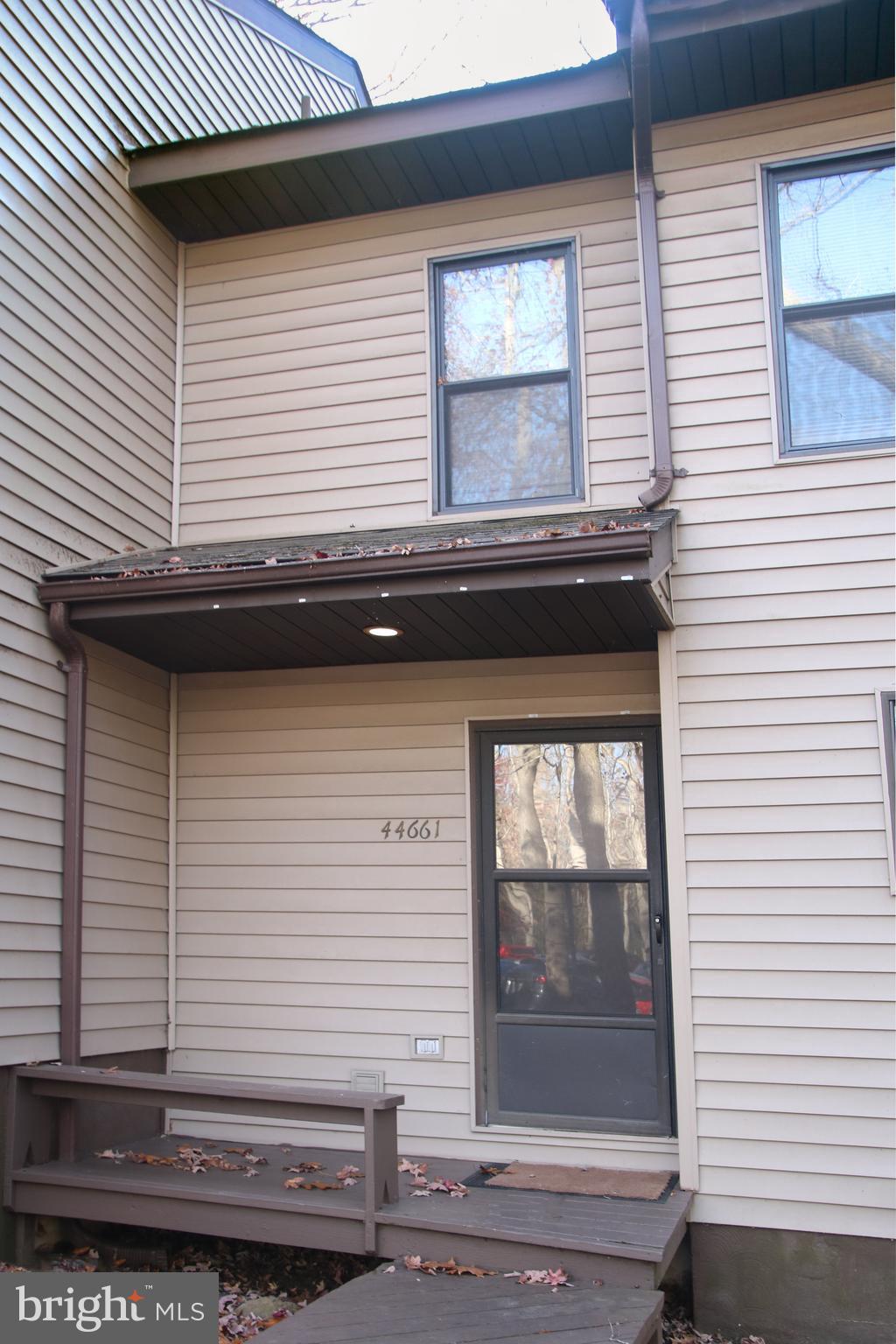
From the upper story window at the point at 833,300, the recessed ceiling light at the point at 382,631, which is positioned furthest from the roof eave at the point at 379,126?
the recessed ceiling light at the point at 382,631

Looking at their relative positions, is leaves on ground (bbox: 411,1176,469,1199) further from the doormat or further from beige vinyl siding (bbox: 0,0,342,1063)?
beige vinyl siding (bbox: 0,0,342,1063)

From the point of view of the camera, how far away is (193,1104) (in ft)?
16.3

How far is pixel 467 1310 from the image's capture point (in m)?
3.88

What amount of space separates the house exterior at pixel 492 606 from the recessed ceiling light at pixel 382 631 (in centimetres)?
10

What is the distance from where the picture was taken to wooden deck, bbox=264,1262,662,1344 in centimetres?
362

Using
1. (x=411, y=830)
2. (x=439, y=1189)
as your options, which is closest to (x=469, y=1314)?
(x=439, y=1189)

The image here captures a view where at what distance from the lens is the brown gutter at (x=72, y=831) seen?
17.5ft

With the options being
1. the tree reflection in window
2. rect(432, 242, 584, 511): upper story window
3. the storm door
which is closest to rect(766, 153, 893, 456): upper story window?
rect(432, 242, 584, 511): upper story window

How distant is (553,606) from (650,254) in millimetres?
1899

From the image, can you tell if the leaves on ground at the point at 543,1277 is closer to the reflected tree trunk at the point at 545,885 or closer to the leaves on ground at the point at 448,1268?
the leaves on ground at the point at 448,1268

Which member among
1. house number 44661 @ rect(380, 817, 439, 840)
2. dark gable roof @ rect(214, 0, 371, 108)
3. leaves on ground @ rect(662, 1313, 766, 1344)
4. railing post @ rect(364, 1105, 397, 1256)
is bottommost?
leaves on ground @ rect(662, 1313, 766, 1344)

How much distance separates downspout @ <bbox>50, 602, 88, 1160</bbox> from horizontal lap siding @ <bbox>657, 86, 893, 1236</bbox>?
284 centimetres

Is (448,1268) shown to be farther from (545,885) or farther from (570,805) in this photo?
(570,805)

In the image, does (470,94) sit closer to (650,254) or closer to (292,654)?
(650,254)
